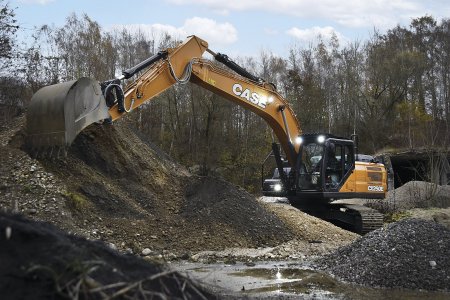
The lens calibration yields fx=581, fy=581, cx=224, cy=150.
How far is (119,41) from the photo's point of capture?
41.0 meters

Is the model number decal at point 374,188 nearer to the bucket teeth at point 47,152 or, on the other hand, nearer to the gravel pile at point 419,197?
the gravel pile at point 419,197

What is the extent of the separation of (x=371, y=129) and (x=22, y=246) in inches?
1468

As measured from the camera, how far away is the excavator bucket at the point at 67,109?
10.6 m

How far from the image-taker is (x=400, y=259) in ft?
29.9

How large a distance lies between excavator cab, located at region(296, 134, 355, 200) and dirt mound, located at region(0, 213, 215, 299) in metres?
11.6

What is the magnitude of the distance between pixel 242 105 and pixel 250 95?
326 mm

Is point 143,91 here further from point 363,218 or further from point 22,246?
point 22,246

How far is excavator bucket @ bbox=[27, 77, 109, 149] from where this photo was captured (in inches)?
416

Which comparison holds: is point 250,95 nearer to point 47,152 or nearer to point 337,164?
point 337,164

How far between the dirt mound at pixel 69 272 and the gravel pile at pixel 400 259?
5.60m

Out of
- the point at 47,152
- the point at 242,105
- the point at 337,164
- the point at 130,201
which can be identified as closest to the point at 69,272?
the point at 47,152

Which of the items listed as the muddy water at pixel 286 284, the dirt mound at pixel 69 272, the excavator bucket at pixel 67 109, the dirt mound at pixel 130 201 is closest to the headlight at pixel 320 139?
the dirt mound at pixel 130 201

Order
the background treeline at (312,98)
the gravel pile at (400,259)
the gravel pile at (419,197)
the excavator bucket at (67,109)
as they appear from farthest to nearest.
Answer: the background treeline at (312,98) → the gravel pile at (419,197) → the excavator bucket at (67,109) → the gravel pile at (400,259)

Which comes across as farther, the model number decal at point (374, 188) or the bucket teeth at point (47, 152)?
the model number decal at point (374, 188)
